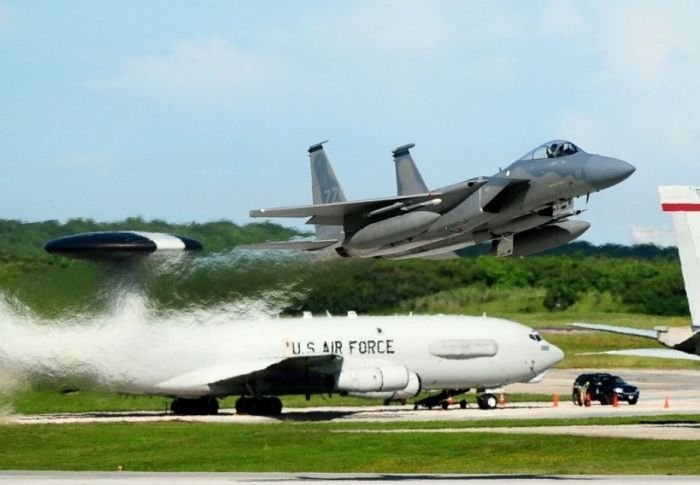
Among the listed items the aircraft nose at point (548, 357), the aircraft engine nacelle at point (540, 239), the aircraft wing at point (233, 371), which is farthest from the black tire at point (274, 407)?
the aircraft engine nacelle at point (540, 239)

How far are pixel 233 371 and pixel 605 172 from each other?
25773mm

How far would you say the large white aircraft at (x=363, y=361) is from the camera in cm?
6198

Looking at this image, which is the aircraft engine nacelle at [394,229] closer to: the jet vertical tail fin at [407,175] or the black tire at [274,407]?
the jet vertical tail fin at [407,175]

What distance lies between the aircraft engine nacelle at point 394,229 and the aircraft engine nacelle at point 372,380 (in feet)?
67.6

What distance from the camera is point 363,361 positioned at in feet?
211

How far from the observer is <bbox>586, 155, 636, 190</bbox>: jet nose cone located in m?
39.3

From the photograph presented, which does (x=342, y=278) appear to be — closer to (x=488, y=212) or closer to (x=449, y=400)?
(x=488, y=212)

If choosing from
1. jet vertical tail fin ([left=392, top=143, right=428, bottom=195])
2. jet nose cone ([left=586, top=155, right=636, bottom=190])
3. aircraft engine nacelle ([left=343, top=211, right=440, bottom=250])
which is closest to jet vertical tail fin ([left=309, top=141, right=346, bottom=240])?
jet vertical tail fin ([left=392, top=143, right=428, bottom=195])

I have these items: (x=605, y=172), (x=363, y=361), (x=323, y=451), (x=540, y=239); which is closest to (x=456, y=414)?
(x=363, y=361)

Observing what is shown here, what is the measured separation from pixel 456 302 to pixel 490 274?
2.20 metres

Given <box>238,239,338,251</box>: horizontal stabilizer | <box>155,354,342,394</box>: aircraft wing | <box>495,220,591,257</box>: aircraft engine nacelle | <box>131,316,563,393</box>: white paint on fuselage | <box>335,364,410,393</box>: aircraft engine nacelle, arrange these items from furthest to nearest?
<box>131,316,563,393</box>: white paint on fuselage, <box>335,364,410,393</box>: aircraft engine nacelle, <box>155,354,342,394</box>: aircraft wing, <box>238,239,338,251</box>: horizontal stabilizer, <box>495,220,591,257</box>: aircraft engine nacelle

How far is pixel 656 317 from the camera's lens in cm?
8219

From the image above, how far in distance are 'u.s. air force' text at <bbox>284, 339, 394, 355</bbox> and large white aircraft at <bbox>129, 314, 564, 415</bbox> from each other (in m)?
0.04

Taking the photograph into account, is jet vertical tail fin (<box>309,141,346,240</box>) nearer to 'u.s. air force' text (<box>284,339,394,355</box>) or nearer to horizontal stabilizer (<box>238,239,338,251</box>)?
horizontal stabilizer (<box>238,239,338,251</box>)
